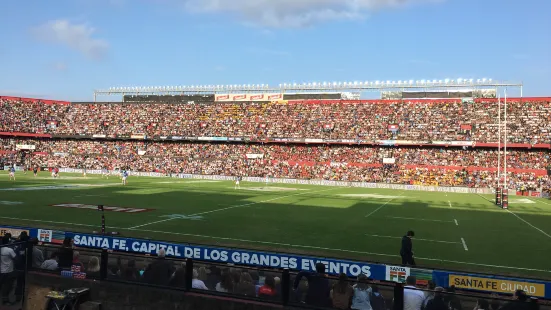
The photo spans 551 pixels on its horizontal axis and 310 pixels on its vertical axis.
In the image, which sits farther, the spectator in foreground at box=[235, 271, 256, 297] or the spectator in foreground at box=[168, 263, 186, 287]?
the spectator in foreground at box=[168, 263, 186, 287]

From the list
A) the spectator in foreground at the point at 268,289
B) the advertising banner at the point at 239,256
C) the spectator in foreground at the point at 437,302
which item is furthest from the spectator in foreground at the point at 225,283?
the spectator in foreground at the point at 437,302

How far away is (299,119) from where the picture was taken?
76.4 m

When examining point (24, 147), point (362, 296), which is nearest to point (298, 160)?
point (24, 147)

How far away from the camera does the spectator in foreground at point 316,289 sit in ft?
29.2

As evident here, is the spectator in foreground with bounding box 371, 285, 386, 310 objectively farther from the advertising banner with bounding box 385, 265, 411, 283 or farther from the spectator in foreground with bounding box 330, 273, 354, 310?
the advertising banner with bounding box 385, 265, 411, 283

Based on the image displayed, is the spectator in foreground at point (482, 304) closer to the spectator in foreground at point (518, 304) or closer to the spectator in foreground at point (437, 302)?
the spectator in foreground at point (518, 304)

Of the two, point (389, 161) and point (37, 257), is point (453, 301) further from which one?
point (389, 161)

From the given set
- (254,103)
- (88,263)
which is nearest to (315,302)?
(88,263)

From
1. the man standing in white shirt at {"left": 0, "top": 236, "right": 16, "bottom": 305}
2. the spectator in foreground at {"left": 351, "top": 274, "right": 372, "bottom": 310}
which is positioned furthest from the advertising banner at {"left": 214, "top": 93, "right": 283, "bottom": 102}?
the spectator in foreground at {"left": 351, "top": 274, "right": 372, "bottom": 310}

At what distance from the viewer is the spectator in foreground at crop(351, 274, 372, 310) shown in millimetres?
8516

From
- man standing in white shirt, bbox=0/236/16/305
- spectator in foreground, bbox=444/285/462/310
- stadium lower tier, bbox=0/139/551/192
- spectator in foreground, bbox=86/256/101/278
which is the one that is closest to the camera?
spectator in foreground, bbox=444/285/462/310

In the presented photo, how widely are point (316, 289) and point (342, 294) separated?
1.84ft

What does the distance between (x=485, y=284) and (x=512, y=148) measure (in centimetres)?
5997

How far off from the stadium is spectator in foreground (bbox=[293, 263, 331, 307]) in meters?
3.18
